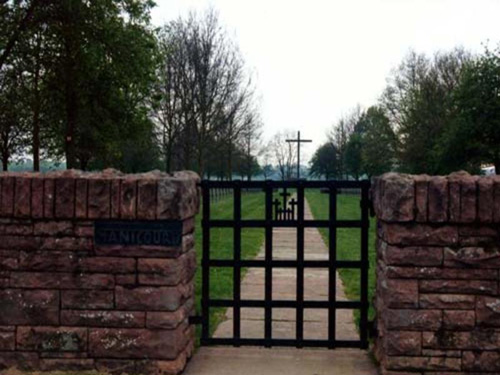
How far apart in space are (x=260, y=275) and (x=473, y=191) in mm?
5703

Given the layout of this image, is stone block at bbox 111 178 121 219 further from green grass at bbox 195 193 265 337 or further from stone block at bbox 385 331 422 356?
stone block at bbox 385 331 422 356

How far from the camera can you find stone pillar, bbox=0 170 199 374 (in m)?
5.09

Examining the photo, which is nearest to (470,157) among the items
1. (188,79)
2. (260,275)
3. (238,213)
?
(188,79)

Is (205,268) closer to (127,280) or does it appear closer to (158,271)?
(158,271)

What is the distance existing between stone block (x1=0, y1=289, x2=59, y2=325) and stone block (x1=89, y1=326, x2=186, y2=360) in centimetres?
38

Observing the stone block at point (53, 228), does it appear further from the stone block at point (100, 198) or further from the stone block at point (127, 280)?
the stone block at point (127, 280)

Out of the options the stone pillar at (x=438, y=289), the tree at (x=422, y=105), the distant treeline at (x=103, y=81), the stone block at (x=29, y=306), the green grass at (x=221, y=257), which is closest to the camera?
the stone pillar at (x=438, y=289)

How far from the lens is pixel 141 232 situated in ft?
16.8

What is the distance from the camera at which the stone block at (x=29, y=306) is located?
17.0ft

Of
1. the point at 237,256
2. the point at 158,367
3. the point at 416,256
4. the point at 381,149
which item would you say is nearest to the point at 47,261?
the point at 158,367

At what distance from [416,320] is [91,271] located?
8.76ft

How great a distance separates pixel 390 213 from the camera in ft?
16.3

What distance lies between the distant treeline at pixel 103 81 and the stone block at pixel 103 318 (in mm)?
15938

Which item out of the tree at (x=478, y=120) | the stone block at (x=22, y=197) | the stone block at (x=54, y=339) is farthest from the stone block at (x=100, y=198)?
the tree at (x=478, y=120)
